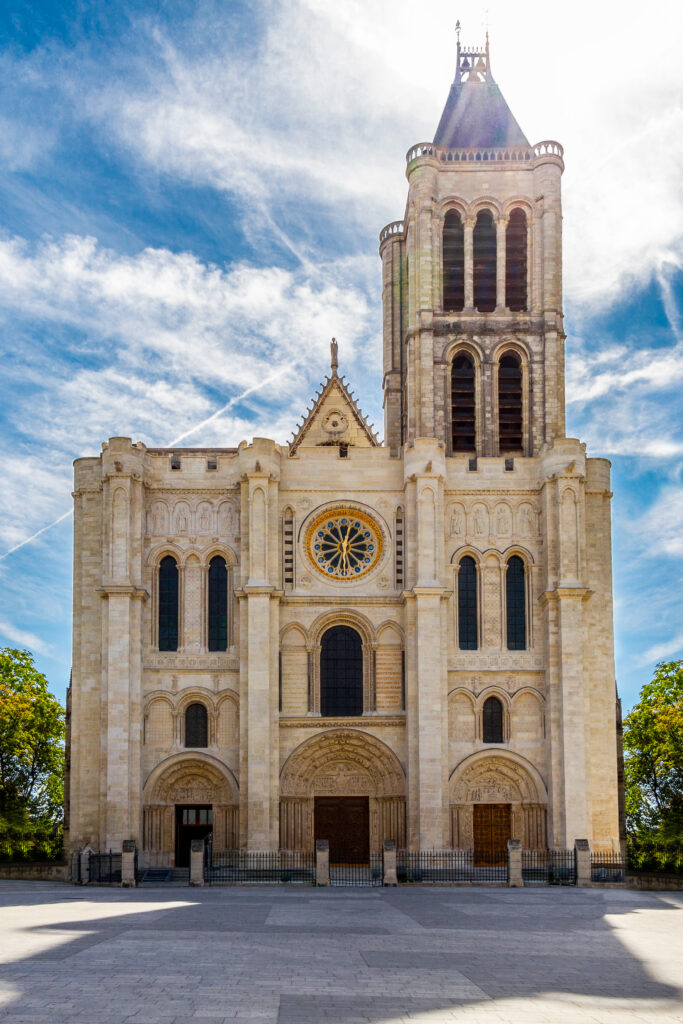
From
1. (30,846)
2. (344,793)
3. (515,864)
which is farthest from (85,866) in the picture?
(515,864)

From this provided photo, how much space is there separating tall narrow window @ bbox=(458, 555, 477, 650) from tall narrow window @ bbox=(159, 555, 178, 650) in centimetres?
935

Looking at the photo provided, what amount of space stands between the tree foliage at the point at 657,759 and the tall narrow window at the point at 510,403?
9.67 metres

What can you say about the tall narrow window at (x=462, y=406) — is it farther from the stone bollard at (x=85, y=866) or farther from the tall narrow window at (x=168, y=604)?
the stone bollard at (x=85, y=866)

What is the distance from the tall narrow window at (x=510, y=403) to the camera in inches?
1628

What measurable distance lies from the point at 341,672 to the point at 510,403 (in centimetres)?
1190

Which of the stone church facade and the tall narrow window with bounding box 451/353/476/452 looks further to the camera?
the tall narrow window with bounding box 451/353/476/452

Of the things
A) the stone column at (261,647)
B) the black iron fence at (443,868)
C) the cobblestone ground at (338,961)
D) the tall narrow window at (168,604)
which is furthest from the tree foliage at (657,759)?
the tall narrow window at (168,604)

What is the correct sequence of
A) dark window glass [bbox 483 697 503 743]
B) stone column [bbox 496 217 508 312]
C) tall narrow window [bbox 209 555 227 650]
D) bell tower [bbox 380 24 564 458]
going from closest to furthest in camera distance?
dark window glass [bbox 483 697 503 743] → tall narrow window [bbox 209 555 227 650] → bell tower [bbox 380 24 564 458] → stone column [bbox 496 217 508 312]

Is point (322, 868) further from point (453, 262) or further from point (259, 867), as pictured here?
point (453, 262)

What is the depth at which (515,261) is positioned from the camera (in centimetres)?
4281

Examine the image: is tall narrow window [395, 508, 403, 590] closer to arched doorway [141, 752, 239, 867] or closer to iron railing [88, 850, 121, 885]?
arched doorway [141, 752, 239, 867]

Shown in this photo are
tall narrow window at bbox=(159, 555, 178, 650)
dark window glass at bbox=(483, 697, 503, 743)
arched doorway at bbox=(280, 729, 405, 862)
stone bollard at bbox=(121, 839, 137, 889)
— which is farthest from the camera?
tall narrow window at bbox=(159, 555, 178, 650)

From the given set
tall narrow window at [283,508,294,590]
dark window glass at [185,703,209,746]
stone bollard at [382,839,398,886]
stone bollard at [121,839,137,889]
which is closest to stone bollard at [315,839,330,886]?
stone bollard at [382,839,398,886]

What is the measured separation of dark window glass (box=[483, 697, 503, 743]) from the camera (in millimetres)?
36812
